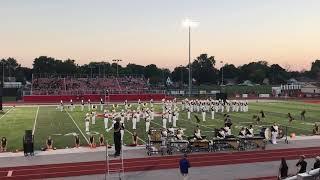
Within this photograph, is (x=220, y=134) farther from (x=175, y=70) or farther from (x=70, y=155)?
(x=175, y=70)

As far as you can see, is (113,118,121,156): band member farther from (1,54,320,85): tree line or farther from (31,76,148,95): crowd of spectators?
(1,54,320,85): tree line

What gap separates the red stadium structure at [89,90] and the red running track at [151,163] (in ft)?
131

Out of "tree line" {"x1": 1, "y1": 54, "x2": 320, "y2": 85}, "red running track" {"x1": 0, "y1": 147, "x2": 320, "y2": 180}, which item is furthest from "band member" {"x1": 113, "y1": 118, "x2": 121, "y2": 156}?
"tree line" {"x1": 1, "y1": 54, "x2": 320, "y2": 85}

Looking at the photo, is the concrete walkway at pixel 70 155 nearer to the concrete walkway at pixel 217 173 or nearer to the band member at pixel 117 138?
the band member at pixel 117 138

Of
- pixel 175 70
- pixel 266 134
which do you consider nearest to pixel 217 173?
pixel 266 134

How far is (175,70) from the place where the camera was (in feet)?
538

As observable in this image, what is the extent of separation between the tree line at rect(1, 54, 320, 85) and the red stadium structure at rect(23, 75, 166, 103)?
203ft

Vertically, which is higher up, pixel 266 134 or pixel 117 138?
pixel 117 138

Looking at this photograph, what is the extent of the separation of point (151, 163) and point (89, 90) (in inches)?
2124

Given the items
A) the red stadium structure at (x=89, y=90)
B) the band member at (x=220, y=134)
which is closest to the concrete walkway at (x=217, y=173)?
the band member at (x=220, y=134)

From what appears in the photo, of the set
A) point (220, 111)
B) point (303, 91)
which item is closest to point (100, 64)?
point (303, 91)

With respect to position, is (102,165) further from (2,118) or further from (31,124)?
(2,118)

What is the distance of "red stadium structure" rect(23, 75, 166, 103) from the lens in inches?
2556

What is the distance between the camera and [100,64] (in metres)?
155
